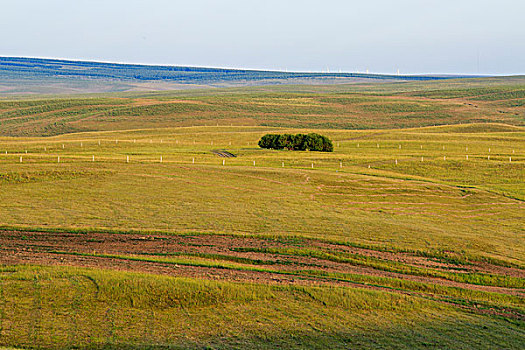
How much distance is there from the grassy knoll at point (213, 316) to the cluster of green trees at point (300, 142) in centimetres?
6126

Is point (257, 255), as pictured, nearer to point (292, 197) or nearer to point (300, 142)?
point (292, 197)

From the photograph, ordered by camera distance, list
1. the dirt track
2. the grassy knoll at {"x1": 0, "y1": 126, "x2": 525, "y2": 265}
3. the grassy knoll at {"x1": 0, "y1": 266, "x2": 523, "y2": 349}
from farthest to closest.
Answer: the grassy knoll at {"x1": 0, "y1": 126, "x2": 525, "y2": 265}, the dirt track, the grassy knoll at {"x1": 0, "y1": 266, "x2": 523, "y2": 349}

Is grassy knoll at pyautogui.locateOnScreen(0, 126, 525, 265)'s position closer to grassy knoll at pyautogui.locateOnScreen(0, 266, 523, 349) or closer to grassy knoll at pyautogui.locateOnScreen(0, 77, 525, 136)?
grassy knoll at pyautogui.locateOnScreen(0, 266, 523, 349)

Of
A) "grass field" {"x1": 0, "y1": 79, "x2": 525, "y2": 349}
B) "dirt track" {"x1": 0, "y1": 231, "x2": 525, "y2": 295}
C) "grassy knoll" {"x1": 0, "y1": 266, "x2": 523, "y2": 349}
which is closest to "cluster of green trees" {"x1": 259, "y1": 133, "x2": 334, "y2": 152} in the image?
"grass field" {"x1": 0, "y1": 79, "x2": 525, "y2": 349}

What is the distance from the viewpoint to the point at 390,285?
2509cm

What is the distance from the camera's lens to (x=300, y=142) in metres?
84.8

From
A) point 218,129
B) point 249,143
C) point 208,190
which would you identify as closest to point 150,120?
point 218,129

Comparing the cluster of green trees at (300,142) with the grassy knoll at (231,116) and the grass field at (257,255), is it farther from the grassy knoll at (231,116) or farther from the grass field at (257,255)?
the grassy knoll at (231,116)

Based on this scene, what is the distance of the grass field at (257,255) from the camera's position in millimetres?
19675

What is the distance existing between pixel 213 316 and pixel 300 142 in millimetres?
65349

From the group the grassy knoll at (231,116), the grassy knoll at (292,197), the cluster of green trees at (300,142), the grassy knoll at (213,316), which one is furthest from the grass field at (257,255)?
the grassy knoll at (231,116)

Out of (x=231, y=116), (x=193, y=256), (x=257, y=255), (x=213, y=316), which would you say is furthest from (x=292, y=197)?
(x=231, y=116)

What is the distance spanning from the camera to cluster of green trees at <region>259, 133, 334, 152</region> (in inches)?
3310

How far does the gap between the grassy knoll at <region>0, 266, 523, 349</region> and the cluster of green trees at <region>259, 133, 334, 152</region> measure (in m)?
61.3
